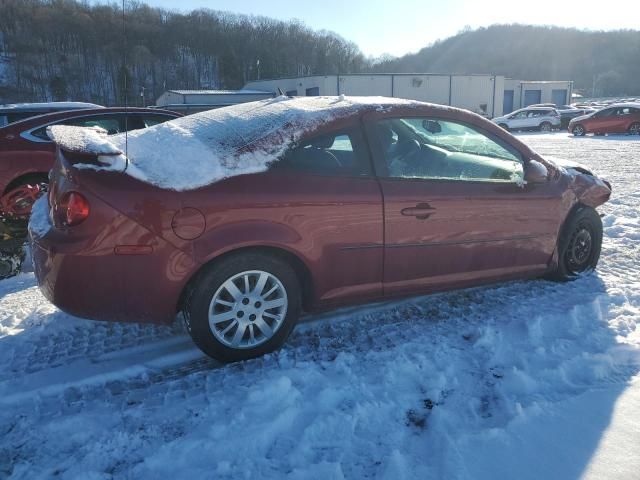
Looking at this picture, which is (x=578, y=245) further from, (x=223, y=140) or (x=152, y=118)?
(x=152, y=118)

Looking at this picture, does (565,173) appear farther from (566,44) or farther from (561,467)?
(566,44)

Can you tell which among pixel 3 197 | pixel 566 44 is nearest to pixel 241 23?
pixel 566 44

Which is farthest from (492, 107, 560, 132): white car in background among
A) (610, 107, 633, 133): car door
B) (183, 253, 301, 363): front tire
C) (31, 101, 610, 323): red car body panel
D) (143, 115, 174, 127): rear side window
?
(183, 253, 301, 363): front tire

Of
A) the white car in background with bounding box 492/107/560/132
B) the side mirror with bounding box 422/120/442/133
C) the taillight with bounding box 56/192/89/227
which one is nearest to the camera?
the taillight with bounding box 56/192/89/227

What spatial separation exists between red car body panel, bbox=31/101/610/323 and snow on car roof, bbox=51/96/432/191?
8 centimetres

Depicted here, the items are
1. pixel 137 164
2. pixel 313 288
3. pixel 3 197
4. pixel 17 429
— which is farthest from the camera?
pixel 3 197

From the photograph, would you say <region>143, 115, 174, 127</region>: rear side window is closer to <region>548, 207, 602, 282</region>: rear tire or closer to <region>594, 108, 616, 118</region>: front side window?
<region>548, 207, 602, 282</region>: rear tire

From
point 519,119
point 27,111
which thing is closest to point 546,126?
point 519,119

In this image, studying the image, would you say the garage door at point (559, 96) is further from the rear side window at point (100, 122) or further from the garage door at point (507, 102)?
the rear side window at point (100, 122)

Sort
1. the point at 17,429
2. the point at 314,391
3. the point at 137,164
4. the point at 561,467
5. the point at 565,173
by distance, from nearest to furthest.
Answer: the point at 561,467, the point at 17,429, the point at 314,391, the point at 137,164, the point at 565,173

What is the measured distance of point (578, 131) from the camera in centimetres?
2531

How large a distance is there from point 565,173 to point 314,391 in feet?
9.42

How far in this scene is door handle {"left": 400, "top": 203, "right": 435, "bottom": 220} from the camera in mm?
3369

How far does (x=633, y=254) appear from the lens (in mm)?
5062
